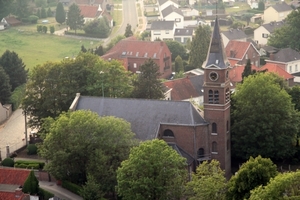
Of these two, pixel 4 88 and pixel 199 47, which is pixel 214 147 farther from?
pixel 199 47

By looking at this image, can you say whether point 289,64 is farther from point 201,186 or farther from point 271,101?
point 201,186

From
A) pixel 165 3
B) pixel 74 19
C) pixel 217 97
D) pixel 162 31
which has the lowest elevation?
pixel 162 31

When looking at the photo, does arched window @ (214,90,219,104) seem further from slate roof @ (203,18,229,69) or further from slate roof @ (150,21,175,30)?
slate roof @ (150,21,175,30)

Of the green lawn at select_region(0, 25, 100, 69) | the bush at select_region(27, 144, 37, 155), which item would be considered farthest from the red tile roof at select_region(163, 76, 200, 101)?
the green lawn at select_region(0, 25, 100, 69)

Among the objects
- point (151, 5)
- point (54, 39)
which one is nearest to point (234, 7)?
point (151, 5)

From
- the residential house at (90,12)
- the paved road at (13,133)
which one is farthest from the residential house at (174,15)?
the paved road at (13,133)

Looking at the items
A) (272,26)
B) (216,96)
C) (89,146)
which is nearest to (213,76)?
(216,96)
